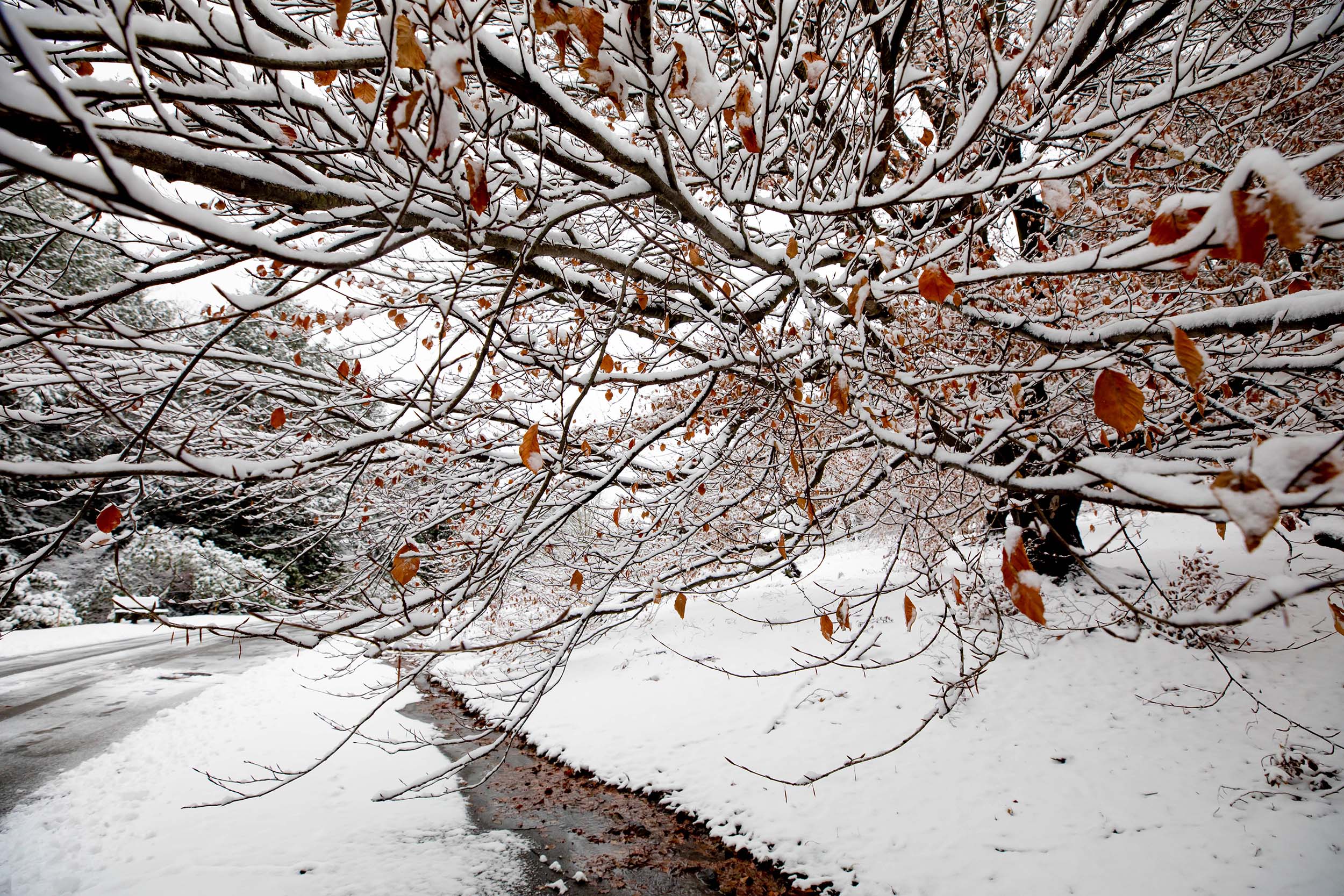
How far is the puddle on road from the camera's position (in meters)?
4.41

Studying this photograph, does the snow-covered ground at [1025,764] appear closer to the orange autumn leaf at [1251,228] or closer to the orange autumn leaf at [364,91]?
the orange autumn leaf at [1251,228]

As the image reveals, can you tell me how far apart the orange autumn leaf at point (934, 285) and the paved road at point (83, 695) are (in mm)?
6589

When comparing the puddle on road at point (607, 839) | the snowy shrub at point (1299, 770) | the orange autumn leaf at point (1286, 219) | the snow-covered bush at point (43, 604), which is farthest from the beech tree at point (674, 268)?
the snow-covered bush at point (43, 604)

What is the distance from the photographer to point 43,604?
15.8 m

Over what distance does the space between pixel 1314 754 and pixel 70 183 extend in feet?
25.1

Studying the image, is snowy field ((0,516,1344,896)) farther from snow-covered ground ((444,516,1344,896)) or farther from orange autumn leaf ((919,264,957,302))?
orange autumn leaf ((919,264,957,302))

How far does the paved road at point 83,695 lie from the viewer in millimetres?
6590

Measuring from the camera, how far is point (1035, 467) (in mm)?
3785

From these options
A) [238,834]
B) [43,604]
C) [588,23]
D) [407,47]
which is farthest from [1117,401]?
→ [43,604]

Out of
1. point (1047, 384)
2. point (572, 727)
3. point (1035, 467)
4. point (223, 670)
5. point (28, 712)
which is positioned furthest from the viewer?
point (223, 670)

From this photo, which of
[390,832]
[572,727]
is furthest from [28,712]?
[572,727]

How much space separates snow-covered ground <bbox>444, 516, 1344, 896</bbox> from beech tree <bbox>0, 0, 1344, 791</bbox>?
1.56 metres

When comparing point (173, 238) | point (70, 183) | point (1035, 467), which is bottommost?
point (70, 183)

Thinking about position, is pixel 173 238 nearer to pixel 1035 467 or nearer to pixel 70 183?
pixel 70 183
